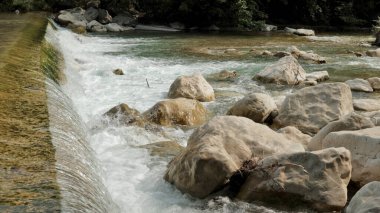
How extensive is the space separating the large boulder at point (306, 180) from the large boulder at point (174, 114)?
3.43 metres

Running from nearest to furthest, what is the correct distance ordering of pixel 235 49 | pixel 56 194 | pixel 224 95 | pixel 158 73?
pixel 56 194 < pixel 224 95 < pixel 158 73 < pixel 235 49

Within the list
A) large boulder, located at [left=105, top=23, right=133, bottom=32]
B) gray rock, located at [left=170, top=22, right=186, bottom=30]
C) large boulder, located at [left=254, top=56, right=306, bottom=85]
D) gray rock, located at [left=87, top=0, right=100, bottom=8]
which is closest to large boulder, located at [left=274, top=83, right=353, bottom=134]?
large boulder, located at [left=254, top=56, right=306, bottom=85]

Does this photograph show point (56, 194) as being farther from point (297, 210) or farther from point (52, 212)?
point (297, 210)

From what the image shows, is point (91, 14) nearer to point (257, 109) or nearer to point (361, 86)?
point (361, 86)

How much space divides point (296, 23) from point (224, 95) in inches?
910

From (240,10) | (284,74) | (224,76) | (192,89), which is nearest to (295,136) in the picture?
(192,89)

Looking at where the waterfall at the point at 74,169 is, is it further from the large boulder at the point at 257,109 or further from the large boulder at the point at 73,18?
the large boulder at the point at 73,18

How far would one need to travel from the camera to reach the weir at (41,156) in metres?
3.68

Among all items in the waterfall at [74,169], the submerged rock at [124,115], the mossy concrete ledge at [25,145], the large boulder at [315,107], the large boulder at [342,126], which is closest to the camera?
the mossy concrete ledge at [25,145]

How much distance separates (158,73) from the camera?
13602mm

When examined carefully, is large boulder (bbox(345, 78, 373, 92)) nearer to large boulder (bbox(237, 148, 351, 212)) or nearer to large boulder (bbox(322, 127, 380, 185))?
large boulder (bbox(322, 127, 380, 185))

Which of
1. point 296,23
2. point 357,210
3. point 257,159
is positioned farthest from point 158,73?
point 296,23

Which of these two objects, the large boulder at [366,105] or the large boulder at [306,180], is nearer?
the large boulder at [306,180]

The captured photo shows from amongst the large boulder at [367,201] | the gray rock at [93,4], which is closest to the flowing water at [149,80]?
the large boulder at [367,201]
